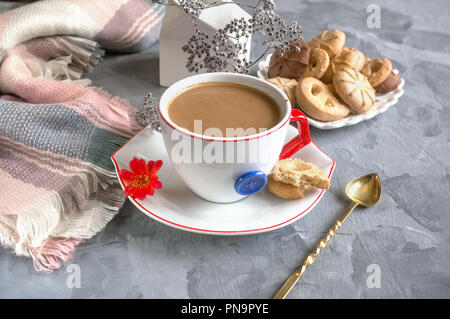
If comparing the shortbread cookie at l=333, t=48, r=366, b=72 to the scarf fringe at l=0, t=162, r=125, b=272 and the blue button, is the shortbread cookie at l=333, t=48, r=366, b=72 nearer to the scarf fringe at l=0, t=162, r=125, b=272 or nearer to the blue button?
the blue button

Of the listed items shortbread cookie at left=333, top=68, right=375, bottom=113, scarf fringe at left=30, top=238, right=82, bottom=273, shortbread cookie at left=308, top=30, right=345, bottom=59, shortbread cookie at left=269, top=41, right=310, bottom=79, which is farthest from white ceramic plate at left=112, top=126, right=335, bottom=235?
shortbread cookie at left=308, top=30, right=345, bottom=59

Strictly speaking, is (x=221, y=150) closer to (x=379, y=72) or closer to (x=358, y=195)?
(x=358, y=195)

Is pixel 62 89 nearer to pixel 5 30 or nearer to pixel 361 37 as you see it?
pixel 5 30

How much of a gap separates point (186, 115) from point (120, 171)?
217 mm

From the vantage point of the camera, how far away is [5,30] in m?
1.51

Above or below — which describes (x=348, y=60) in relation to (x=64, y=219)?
above

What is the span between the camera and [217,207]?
1.08m

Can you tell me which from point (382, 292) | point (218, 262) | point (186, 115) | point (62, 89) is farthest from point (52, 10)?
point (382, 292)

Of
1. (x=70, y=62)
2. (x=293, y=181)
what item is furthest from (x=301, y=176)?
(x=70, y=62)

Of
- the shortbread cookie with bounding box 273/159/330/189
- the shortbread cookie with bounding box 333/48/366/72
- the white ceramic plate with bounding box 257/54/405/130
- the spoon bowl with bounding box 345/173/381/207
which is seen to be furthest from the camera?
the shortbread cookie with bounding box 333/48/366/72

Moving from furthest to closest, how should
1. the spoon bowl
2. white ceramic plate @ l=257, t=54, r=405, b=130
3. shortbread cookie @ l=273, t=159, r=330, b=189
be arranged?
white ceramic plate @ l=257, t=54, r=405, b=130, the spoon bowl, shortbread cookie @ l=273, t=159, r=330, b=189

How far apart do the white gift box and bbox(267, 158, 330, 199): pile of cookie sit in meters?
0.57

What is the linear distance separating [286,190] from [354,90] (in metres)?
0.49

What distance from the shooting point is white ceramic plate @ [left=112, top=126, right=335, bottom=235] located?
1005mm
